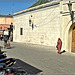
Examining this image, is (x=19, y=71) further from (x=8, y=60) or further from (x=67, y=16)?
(x=67, y=16)

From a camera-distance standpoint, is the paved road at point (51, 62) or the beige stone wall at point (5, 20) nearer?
the paved road at point (51, 62)

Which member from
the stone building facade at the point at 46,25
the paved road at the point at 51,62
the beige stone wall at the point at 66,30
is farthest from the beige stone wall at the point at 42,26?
the paved road at the point at 51,62

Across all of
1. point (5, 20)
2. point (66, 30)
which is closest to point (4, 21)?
point (5, 20)

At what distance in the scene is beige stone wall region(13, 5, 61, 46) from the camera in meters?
15.8

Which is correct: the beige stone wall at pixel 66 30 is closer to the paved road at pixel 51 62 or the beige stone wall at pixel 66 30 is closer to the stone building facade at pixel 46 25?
the stone building facade at pixel 46 25

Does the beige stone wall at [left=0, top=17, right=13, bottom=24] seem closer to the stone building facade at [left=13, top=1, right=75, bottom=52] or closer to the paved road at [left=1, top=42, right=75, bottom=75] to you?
the stone building facade at [left=13, top=1, right=75, bottom=52]

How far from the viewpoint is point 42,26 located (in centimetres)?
1817

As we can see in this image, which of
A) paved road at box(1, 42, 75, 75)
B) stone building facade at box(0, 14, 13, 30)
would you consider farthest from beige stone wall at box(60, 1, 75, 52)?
stone building facade at box(0, 14, 13, 30)

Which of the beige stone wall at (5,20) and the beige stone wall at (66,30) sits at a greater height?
the beige stone wall at (5,20)

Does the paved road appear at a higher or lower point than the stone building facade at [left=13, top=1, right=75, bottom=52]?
lower

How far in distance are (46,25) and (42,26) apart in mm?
907

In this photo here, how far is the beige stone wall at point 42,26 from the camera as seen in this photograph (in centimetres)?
1583

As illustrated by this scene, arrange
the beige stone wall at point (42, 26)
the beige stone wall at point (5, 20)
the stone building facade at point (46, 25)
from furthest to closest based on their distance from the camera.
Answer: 1. the beige stone wall at point (5, 20)
2. the beige stone wall at point (42, 26)
3. the stone building facade at point (46, 25)

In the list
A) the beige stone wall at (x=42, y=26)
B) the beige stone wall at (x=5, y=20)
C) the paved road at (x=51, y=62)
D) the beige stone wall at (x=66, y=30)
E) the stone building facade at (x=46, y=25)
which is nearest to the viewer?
the paved road at (x=51, y=62)
